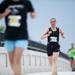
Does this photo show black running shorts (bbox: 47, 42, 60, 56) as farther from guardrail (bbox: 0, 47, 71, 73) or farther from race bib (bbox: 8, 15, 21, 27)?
race bib (bbox: 8, 15, 21, 27)

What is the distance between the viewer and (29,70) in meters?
5.55

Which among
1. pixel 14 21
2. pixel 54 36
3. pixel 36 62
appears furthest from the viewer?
pixel 36 62

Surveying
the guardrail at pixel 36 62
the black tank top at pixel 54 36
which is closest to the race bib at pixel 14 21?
the black tank top at pixel 54 36

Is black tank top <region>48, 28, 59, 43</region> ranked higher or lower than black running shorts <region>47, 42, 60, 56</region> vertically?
higher

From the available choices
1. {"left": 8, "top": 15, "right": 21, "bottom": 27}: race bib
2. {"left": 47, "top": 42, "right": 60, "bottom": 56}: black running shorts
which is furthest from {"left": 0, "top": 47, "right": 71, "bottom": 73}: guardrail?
{"left": 8, "top": 15, "right": 21, "bottom": 27}: race bib

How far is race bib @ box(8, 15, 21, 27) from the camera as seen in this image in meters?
2.89

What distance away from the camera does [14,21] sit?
116 inches

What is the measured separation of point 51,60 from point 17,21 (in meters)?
1.62

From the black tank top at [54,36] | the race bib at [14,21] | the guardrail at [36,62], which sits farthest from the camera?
the guardrail at [36,62]

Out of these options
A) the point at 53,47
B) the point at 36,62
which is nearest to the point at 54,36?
the point at 53,47

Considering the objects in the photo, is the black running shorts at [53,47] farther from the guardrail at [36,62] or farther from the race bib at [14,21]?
the race bib at [14,21]

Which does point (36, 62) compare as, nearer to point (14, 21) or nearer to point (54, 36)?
point (54, 36)

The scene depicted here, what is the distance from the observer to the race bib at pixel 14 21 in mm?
2891

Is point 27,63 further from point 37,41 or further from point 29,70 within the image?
point 37,41
